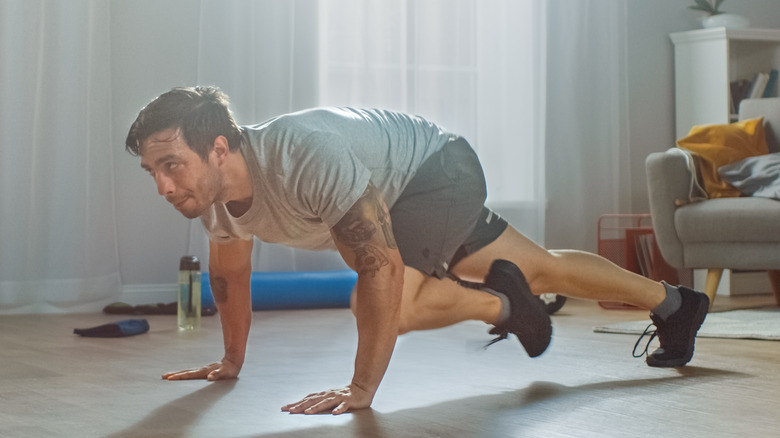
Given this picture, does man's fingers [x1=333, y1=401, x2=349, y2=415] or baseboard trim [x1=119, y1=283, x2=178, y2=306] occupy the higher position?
man's fingers [x1=333, y1=401, x2=349, y2=415]

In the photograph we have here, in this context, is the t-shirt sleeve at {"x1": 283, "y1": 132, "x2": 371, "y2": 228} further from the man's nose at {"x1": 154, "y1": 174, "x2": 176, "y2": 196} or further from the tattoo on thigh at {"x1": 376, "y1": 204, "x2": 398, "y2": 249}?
the man's nose at {"x1": 154, "y1": 174, "x2": 176, "y2": 196}

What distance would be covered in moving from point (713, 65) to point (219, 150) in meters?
3.79

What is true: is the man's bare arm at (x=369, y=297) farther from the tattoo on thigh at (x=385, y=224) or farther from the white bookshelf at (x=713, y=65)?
the white bookshelf at (x=713, y=65)

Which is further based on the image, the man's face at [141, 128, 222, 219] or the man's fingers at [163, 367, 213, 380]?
the man's fingers at [163, 367, 213, 380]

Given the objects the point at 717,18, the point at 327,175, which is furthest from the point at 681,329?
the point at 717,18

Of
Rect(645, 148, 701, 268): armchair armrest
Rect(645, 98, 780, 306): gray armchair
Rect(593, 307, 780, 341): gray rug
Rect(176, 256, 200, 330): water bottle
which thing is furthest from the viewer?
Rect(645, 148, 701, 268): armchair armrest

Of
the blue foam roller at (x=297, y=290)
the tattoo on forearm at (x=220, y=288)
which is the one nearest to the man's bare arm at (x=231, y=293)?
the tattoo on forearm at (x=220, y=288)

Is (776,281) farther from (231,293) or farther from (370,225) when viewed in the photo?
(370,225)

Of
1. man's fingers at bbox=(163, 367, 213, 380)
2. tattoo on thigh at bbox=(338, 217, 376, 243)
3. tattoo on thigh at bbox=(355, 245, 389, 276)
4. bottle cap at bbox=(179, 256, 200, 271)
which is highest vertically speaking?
tattoo on thigh at bbox=(338, 217, 376, 243)

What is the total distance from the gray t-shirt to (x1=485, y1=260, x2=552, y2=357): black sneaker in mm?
269

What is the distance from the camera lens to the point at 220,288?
1954 millimetres

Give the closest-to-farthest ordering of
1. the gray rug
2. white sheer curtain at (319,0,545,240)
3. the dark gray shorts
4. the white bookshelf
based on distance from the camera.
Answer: the dark gray shorts < the gray rug < white sheer curtain at (319,0,545,240) < the white bookshelf

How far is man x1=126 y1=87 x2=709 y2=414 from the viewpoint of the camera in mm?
1576

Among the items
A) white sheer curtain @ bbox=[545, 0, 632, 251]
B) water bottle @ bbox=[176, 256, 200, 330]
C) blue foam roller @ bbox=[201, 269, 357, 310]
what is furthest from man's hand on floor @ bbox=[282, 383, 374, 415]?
white sheer curtain @ bbox=[545, 0, 632, 251]
